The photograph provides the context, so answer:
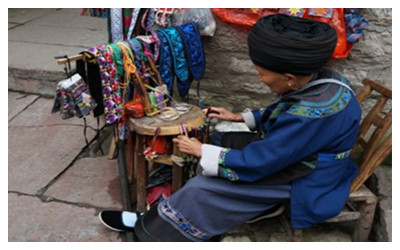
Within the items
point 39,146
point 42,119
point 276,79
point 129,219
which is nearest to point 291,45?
point 276,79

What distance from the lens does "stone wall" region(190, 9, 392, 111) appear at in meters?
3.08

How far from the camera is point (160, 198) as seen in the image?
9.46 ft

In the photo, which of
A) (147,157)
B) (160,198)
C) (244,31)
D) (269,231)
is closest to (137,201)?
(160,198)

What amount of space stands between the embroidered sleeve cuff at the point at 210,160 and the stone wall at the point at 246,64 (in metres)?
1.46

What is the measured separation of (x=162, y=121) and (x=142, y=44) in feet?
1.80

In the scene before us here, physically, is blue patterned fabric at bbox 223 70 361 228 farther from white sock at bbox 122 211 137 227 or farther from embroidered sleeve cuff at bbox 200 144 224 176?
white sock at bbox 122 211 137 227

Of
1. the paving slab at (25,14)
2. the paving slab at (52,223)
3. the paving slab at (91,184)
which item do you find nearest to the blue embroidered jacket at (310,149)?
the paving slab at (52,223)

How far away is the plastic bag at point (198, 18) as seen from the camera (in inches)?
125

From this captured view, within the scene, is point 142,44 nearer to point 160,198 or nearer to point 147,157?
point 147,157

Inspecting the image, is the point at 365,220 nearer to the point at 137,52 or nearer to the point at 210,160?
the point at 210,160

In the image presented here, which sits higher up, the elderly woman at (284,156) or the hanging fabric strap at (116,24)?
the hanging fabric strap at (116,24)

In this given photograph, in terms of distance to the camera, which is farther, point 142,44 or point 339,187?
point 142,44

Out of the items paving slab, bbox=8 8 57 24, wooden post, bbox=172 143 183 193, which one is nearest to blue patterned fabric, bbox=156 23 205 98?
wooden post, bbox=172 143 183 193

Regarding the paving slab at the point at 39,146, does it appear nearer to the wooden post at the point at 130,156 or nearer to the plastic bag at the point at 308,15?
the wooden post at the point at 130,156
